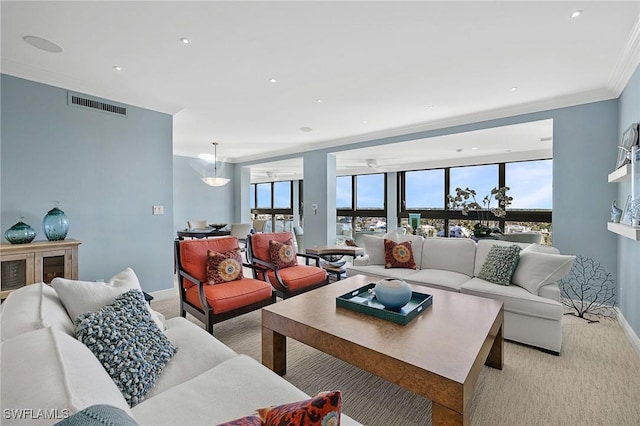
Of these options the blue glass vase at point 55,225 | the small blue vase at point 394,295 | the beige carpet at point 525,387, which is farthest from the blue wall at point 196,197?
the small blue vase at point 394,295

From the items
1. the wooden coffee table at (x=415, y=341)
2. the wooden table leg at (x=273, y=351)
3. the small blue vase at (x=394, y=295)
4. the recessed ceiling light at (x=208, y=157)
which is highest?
the recessed ceiling light at (x=208, y=157)

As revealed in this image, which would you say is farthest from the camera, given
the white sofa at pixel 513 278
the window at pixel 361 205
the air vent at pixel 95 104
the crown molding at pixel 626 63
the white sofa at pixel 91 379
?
the window at pixel 361 205

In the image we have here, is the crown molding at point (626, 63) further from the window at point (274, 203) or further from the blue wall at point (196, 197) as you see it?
the window at point (274, 203)

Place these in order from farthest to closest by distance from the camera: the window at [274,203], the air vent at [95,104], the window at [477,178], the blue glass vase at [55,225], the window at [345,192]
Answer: the window at [274,203] → the window at [345,192] → the window at [477,178] → the air vent at [95,104] → the blue glass vase at [55,225]

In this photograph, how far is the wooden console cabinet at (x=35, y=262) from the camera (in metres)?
2.65

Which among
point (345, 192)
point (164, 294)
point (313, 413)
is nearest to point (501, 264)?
point (313, 413)

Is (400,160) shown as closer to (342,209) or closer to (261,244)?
(342,209)

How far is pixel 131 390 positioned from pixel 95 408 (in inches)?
26.9

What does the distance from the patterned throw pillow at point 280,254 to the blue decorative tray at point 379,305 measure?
4.58 feet

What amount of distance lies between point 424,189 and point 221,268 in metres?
6.37

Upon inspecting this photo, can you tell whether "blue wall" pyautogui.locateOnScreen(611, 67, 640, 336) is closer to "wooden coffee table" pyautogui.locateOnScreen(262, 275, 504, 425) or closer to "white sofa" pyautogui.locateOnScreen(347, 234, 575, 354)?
"white sofa" pyautogui.locateOnScreen(347, 234, 575, 354)

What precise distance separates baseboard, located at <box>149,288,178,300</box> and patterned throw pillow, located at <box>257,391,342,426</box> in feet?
13.0

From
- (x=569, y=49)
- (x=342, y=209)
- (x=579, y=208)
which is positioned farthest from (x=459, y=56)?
(x=342, y=209)

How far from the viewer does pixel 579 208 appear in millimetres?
3695
